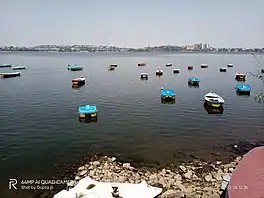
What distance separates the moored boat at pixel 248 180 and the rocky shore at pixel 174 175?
2522 millimetres

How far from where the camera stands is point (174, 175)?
21.8 meters

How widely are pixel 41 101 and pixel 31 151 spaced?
1030 inches

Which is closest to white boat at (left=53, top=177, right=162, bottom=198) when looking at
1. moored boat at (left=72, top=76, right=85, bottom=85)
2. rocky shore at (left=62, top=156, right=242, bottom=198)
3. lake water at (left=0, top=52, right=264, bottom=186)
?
rocky shore at (left=62, top=156, right=242, bottom=198)

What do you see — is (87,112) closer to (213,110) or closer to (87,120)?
(87,120)

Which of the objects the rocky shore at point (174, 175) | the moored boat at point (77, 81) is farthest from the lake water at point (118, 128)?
the moored boat at point (77, 81)

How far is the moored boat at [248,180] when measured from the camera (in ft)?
46.9

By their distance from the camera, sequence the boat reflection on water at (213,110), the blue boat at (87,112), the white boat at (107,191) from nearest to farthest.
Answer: the white boat at (107,191), the blue boat at (87,112), the boat reflection on water at (213,110)

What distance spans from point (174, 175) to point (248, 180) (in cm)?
726

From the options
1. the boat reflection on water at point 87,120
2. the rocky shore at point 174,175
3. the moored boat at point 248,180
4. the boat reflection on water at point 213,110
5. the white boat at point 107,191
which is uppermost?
the moored boat at point 248,180

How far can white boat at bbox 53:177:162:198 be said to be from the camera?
51.1ft

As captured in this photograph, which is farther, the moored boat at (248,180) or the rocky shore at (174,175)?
the rocky shore at (174,175)

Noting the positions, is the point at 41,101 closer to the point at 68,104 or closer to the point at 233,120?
the point at 68,104

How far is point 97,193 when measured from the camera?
15594 mm

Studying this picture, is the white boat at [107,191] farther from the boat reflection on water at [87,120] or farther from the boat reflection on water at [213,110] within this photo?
the boat reflection on water at [213,110]
